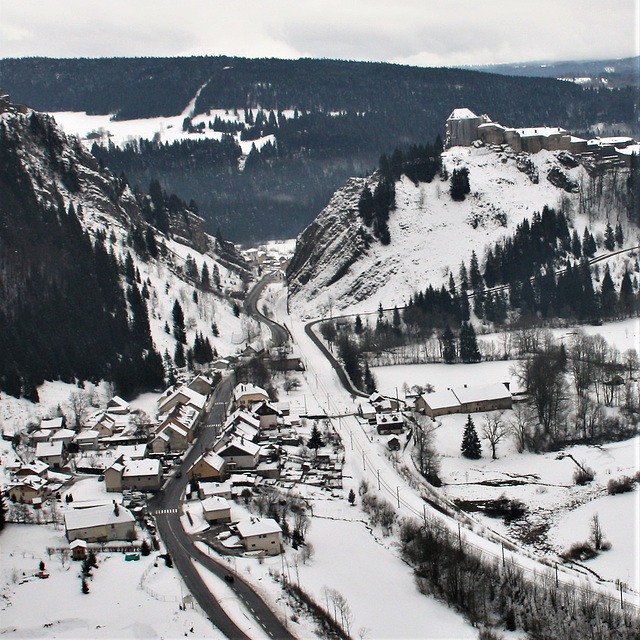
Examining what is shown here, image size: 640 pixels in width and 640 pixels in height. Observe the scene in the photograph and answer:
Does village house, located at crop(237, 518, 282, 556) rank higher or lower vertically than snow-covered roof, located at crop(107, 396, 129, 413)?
lower

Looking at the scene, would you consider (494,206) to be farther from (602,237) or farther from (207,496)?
(207,496)

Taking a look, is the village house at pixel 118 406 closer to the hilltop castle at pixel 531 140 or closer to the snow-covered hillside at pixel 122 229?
the snow-covered hillside at pixel 122 229

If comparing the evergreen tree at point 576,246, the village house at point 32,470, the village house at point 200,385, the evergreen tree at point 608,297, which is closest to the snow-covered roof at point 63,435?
the village house at point 32,470

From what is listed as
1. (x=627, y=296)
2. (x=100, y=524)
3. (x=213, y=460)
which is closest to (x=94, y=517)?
(x=100, y=524)

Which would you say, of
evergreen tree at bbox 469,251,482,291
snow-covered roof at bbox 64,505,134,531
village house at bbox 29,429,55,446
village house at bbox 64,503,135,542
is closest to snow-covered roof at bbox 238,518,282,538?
village house at bbox 64,503,135,542

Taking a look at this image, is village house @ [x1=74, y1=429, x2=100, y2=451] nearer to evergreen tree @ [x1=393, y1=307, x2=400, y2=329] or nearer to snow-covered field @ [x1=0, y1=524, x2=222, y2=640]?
snow-covered field @ [x1=0, y1=524, x2=222, y2=640]

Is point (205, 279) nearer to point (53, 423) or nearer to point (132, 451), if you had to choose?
point (53, 423)

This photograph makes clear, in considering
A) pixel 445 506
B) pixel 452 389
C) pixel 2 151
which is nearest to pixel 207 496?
pixel 445 506
